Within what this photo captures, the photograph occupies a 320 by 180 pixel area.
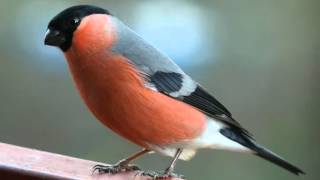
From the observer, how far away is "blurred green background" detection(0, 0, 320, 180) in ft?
4.77

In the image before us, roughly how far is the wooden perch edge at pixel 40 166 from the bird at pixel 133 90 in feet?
0.15

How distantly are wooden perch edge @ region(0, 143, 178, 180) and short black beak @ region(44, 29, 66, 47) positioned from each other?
5.9 inches

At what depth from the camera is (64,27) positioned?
38.5 inches

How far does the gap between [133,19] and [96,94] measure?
0.51 m

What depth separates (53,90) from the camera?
146cm

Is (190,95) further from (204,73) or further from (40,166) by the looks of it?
(204,73)

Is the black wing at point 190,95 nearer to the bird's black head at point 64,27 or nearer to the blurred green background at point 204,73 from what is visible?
the bird's black head at point 64,27

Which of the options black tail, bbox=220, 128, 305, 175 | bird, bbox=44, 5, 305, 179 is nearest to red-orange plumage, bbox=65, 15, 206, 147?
bird, bbox=44, 5, 305, 179

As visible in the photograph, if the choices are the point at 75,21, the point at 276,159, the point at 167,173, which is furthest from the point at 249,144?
the point at 75,21

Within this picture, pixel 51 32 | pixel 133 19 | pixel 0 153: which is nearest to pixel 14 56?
pixel 133 19

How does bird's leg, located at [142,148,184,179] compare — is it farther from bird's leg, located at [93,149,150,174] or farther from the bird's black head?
the bird's black head

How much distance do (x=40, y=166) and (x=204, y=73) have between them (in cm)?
70

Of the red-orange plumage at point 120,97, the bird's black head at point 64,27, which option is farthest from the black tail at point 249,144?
the bird's black head at point 64,27

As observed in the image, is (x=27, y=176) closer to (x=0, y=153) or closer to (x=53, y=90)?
(x=0, y=153)
